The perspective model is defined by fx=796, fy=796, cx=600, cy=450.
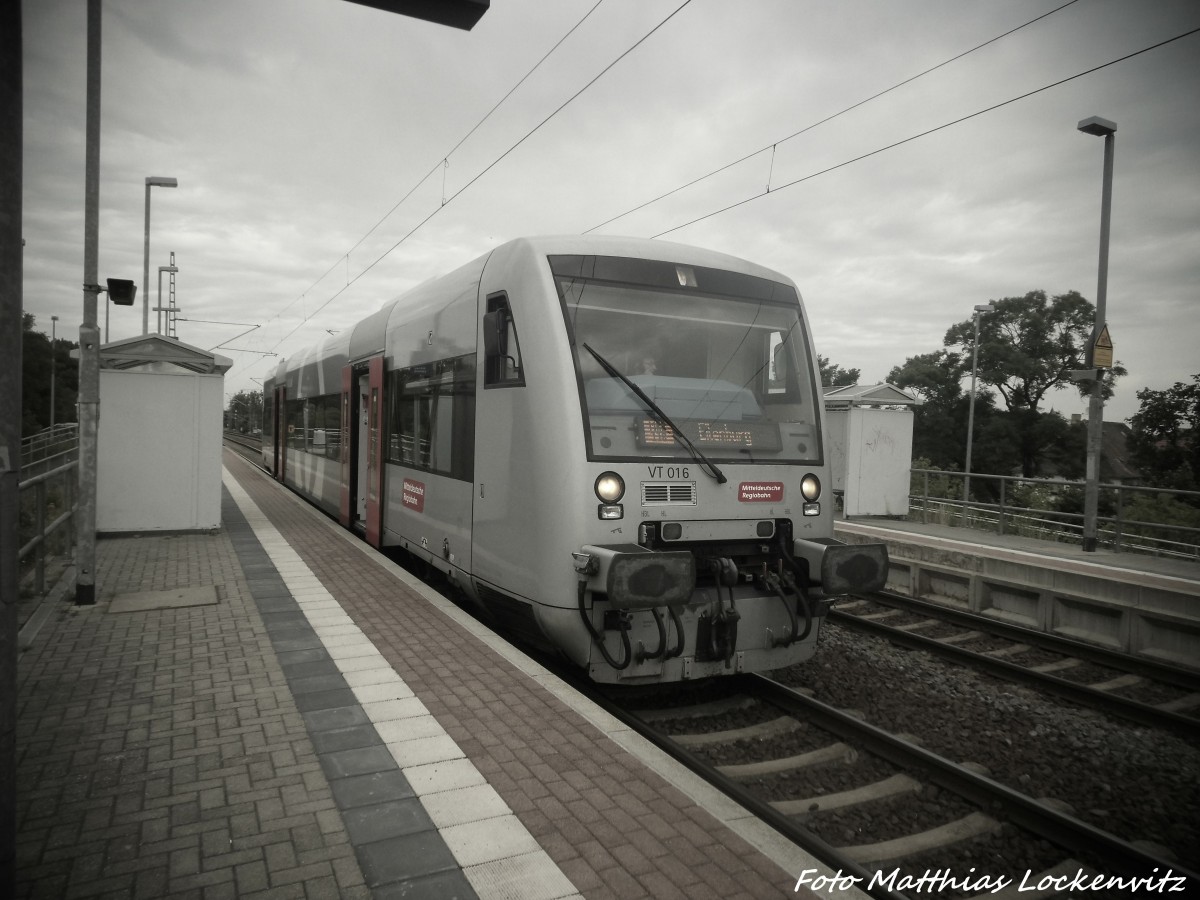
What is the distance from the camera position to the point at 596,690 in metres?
5.96

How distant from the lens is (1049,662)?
7.43m

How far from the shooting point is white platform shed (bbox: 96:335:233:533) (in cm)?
1068

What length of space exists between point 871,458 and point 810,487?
35.3 feet

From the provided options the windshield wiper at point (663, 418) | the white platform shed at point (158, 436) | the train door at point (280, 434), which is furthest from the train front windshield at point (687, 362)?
the train door at point (280, 434)

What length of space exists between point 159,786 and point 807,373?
5071 mm

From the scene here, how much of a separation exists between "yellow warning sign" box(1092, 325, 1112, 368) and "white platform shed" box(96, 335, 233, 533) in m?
13.5

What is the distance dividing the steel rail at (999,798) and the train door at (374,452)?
5.95 meters

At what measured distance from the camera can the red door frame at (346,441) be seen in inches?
463

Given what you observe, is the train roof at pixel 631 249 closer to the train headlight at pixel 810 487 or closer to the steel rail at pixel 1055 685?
the train headlight at pixel 810 487

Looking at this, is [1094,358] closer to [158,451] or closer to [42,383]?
[158,451]

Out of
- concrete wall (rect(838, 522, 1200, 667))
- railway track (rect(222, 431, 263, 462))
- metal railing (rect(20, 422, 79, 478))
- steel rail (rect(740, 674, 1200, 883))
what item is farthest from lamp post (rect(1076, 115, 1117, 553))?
railway track (rect(222, 431, 263, 462))

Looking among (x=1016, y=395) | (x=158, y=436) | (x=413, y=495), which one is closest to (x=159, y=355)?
(x=158, y=436)

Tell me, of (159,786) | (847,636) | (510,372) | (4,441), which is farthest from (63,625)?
(847,636)

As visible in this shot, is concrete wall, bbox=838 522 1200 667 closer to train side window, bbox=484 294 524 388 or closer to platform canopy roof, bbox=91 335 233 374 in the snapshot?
train side window, bbox=484 294 524 388
